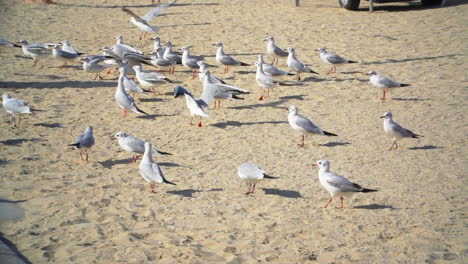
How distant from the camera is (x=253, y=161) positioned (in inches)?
348

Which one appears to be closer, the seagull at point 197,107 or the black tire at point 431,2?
the seagull at point 197,107

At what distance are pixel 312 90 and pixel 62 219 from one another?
22.9 ft

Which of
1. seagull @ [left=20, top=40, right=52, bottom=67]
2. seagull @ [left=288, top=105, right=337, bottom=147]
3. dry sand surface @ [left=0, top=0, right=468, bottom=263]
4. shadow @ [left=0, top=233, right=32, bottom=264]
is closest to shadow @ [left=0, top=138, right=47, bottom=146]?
dry sand surface @ [left=0, top=0, right=468, bottom=263]

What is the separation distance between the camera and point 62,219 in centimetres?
668

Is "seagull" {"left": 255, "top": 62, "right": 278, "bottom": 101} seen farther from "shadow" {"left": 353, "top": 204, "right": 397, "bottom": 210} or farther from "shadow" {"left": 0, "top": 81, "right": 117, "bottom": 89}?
Answer: "shadow" {"left": 353, "top": 204, "right": 397, "bottom": 210}

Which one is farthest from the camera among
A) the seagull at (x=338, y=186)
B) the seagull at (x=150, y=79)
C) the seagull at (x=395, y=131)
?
the seagull at (x=150, y=79)

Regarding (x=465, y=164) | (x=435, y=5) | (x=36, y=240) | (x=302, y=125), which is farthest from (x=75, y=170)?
(x=435, y=5)

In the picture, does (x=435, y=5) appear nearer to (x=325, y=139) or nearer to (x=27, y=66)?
(x=325, y=139)

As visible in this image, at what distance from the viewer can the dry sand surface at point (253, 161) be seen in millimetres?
6230

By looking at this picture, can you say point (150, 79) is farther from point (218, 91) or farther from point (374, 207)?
point (374, 207)

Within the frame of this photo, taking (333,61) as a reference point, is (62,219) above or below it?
below

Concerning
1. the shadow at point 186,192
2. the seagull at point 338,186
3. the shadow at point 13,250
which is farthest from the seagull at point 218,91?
the shadow at point 13,250

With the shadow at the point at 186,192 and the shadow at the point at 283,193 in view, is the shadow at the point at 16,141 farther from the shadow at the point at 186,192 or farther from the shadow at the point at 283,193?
the shadow at the point at 283,193

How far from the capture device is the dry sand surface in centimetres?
623
